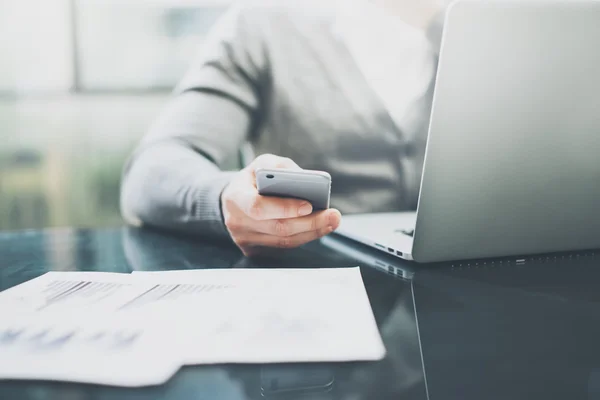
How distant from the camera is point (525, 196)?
1.83 ft

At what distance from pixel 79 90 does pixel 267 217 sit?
4.30 ft

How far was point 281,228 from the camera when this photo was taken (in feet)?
2.02

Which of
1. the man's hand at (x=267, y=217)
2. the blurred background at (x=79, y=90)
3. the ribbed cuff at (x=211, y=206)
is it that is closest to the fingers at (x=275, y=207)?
the man's hand at (x=267, y=217)

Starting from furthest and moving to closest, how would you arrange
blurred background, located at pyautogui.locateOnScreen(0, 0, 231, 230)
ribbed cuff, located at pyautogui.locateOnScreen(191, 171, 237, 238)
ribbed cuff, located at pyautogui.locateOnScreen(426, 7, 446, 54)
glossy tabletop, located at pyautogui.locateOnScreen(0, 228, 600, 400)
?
blurred background, located at pyautogui.locateOnScreen(0, 0, 231, 230), ribbed cuff, located at pyautogui.locateOnScreen(426, 7, 446, 54), ribbed cuff, located at pyautogui.locateOnScreen(191, 171, 237, 238), glossy tabletop, located at pyautogui.locateOnScreen(0, 228, 600, 400)

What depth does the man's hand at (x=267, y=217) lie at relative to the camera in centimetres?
59

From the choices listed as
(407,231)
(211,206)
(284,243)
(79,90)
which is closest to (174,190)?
(211,206)

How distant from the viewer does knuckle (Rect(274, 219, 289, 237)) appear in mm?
613

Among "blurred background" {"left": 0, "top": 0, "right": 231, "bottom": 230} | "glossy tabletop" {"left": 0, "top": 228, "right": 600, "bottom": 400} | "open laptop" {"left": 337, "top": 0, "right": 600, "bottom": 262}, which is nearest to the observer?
"glossy tabletop" {"left": 0, "top": 228, "right": 600, "bottom": 400}

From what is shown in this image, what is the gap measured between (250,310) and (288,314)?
0.11 ft

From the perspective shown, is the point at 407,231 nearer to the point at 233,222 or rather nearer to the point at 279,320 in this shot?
the point at 233,222

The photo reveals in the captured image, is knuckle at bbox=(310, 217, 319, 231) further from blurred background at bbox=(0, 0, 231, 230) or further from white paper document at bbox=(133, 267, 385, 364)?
blurred background at bbox=(0, 0, 231, 230)

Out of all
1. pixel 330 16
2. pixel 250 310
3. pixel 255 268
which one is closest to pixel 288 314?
pixel 250 310

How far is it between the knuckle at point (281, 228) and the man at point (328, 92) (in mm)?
499

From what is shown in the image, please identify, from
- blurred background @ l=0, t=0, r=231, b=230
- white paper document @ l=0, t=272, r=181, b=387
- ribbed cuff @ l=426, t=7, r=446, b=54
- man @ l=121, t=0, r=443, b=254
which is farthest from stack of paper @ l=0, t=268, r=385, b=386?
blurred background @ l=0, t=0, r=231, b=230
